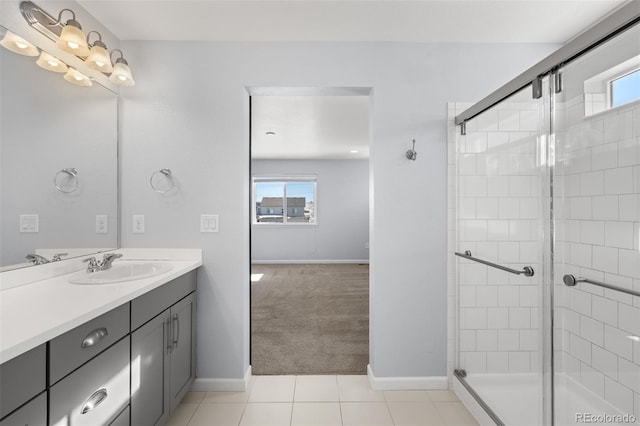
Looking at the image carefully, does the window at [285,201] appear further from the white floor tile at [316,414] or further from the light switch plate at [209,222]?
the white floor tile at [316,414]

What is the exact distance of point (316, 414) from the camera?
1.85 m

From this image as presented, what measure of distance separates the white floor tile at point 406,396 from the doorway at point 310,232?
0.32 meters

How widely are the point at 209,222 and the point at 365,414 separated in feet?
5.15

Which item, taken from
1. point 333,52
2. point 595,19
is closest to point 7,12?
point 333,52

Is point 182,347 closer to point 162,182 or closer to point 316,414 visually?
point 316,414

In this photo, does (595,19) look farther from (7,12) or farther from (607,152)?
(7,12)

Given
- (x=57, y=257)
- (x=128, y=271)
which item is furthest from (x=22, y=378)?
(x=128, y=271)

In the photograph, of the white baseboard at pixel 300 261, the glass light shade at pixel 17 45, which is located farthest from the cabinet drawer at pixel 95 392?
the white baseboard at pixel 300 261

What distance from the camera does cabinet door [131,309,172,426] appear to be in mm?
1376

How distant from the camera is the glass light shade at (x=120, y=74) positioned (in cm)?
185

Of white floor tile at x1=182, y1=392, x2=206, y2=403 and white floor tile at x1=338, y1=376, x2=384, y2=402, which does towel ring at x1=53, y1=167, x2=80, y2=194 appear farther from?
white floor tile at x1=338, y1=376, x2=384, y2=402

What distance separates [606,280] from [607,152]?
53cm

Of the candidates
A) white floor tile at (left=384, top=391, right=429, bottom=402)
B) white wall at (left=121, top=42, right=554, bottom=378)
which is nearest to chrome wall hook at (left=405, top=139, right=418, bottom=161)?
white wall at (left=121, top=42, right=554, bottom=378)

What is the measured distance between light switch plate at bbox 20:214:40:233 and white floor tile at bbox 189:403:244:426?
1.35 m
